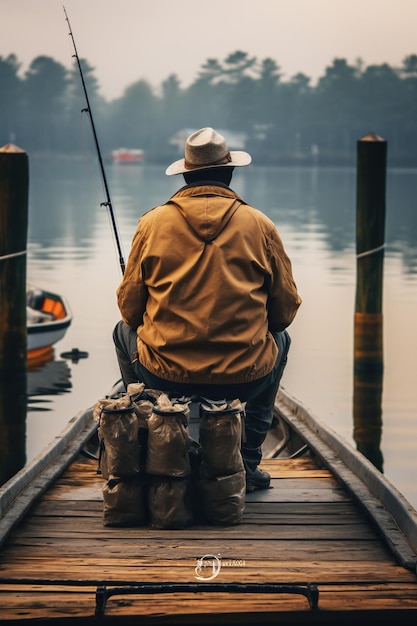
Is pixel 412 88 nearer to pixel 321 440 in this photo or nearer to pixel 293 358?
pixel 293 358

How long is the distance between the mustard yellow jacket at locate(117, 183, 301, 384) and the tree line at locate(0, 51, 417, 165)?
128 m

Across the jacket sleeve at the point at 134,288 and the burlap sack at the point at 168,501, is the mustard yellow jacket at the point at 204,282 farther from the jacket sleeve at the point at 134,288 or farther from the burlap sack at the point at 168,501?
the burlap sack at the point at 168,501

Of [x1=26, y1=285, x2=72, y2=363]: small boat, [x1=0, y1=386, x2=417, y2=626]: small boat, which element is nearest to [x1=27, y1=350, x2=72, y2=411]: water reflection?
[x1=26, y1=285, x2=72, y2=363]: small boat

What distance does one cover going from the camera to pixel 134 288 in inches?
210

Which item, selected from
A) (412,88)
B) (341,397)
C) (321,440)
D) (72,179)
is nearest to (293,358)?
(341,397)

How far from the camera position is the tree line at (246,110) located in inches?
5418

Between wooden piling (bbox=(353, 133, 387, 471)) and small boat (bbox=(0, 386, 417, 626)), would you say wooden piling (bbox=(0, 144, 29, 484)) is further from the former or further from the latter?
small boat (bbox=(0, 386, 417, 626))

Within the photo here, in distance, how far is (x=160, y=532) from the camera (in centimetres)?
507

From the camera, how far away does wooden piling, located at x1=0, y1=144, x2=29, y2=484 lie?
11047 mm

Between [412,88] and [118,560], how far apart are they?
141676 millimetres

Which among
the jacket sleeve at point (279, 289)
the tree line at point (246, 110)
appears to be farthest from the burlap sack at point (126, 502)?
the tree line at point (246, 110)

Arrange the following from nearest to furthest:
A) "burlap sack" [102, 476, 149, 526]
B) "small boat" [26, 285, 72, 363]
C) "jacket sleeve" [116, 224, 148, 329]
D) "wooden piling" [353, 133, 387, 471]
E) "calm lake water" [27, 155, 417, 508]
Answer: "burlap sack" [102, 476, 149, 526]
"jacket sleeve" [116, 224, 148, 329]
"wooden piling" [353, 133, 387, 471]
"calm lake water" [27, 155, 417, 508]
"small boat" [26, 285, 72, 363]

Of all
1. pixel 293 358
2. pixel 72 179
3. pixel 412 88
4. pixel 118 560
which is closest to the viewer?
pixel 118 560

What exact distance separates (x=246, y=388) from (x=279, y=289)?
487 mm
